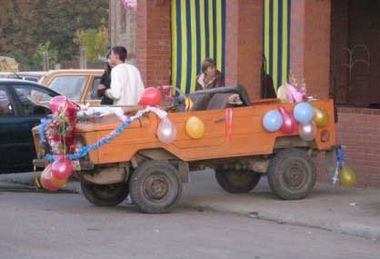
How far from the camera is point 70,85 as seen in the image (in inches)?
663

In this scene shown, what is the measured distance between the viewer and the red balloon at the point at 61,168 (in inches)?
409

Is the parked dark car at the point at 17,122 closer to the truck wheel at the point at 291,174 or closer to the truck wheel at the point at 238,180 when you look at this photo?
the truck wheel at the point at 238,180

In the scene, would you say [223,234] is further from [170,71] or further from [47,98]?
[170,71]

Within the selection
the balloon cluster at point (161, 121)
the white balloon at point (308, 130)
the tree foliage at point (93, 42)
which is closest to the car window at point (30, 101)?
the balloon cluster at point (161, 121)

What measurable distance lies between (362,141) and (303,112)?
1987 millimetres

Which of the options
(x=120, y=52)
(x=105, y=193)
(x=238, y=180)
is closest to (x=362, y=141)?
(x=238, y=180)

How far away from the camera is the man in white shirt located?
1172 cm

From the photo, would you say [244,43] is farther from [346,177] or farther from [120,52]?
[346,177]

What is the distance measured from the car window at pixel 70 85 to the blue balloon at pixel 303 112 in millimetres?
6219

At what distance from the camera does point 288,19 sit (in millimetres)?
14656

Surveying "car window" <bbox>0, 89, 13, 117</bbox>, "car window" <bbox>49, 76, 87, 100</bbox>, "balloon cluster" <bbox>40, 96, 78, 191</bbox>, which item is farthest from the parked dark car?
"balloon cluster" <bbox>40, 96, 78, 191</bbox>

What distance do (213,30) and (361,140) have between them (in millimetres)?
4320

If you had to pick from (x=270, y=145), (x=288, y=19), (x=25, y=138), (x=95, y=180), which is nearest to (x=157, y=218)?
(x=95, y=180)

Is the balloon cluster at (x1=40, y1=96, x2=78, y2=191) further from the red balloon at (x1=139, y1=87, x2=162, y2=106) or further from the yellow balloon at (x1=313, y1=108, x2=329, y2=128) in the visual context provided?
the yellow balloon at (x1=313, y1=108, x2=329, y2=128)
